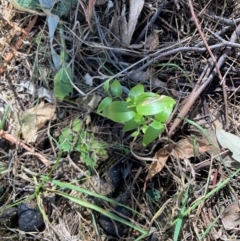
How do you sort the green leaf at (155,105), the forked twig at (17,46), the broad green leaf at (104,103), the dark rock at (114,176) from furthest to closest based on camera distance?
the forked twig at (17,46) < the dark rock at (114,176) < the broad green leaf at (104,103) < the green leaf at (155,105)

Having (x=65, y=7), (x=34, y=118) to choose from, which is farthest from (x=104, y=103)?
(x=65, y=7)

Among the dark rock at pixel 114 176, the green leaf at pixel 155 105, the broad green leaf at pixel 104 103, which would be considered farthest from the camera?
the dark rock at pixel 114 176

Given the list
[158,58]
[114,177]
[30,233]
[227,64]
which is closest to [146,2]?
[158,58]

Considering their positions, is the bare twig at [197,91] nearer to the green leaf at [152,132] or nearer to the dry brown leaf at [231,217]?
the green leaf at [152,132]

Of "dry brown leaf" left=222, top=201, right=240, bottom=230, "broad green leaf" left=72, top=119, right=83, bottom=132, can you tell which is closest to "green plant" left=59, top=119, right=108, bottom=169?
"broad green leaf" left=72, top=119, right=83, bottom=132

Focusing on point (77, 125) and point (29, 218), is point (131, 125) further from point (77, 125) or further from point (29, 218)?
point (29, 218)

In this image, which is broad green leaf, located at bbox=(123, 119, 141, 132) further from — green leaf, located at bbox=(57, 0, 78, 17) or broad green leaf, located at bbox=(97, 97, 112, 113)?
green leaf, located at bbox=(57, 0, 78, 17)

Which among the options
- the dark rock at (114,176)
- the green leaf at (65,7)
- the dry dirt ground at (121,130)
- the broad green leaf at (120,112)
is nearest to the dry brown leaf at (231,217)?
the dry dirt ground at (121,130)

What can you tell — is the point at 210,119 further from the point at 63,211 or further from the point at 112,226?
the point at 63,211
